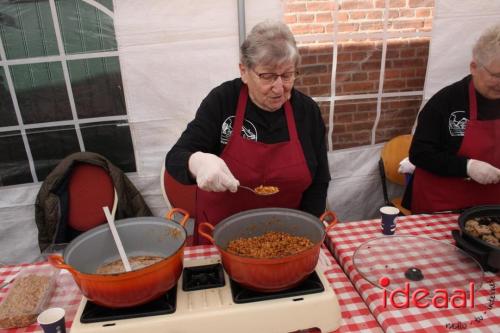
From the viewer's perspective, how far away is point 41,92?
2.97 metres

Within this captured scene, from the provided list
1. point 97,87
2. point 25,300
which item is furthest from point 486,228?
point 97,87

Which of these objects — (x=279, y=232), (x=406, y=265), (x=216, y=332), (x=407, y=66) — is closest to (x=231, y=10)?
(x=407, y=66)

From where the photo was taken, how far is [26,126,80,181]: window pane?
121 inches

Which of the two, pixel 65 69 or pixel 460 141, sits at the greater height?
pixel 65 69

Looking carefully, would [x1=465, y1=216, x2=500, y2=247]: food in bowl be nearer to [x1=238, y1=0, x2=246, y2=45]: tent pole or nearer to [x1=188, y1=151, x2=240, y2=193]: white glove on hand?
[x1=188, y1=151, x2=240, y2=193]: white glove on hand

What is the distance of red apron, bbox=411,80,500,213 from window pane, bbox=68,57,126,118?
A: 2391 millimetres

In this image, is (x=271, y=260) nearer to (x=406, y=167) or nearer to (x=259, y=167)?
(x=259, y=167)

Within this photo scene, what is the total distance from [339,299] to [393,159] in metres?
2.38

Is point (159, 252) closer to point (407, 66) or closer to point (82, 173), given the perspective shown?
point (82, 173)

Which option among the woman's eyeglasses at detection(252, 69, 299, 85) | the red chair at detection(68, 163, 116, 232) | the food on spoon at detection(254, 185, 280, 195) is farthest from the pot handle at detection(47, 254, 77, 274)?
the red chair at detection(68, 163, 116, 232)

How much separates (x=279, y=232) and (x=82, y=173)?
205cm

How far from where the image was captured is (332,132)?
3.52 m

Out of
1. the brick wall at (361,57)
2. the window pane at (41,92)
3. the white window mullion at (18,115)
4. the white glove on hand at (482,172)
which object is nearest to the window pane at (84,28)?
the window pane at (41,92)

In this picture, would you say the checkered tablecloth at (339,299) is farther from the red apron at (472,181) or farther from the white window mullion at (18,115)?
the white window mullion at (18,115)
